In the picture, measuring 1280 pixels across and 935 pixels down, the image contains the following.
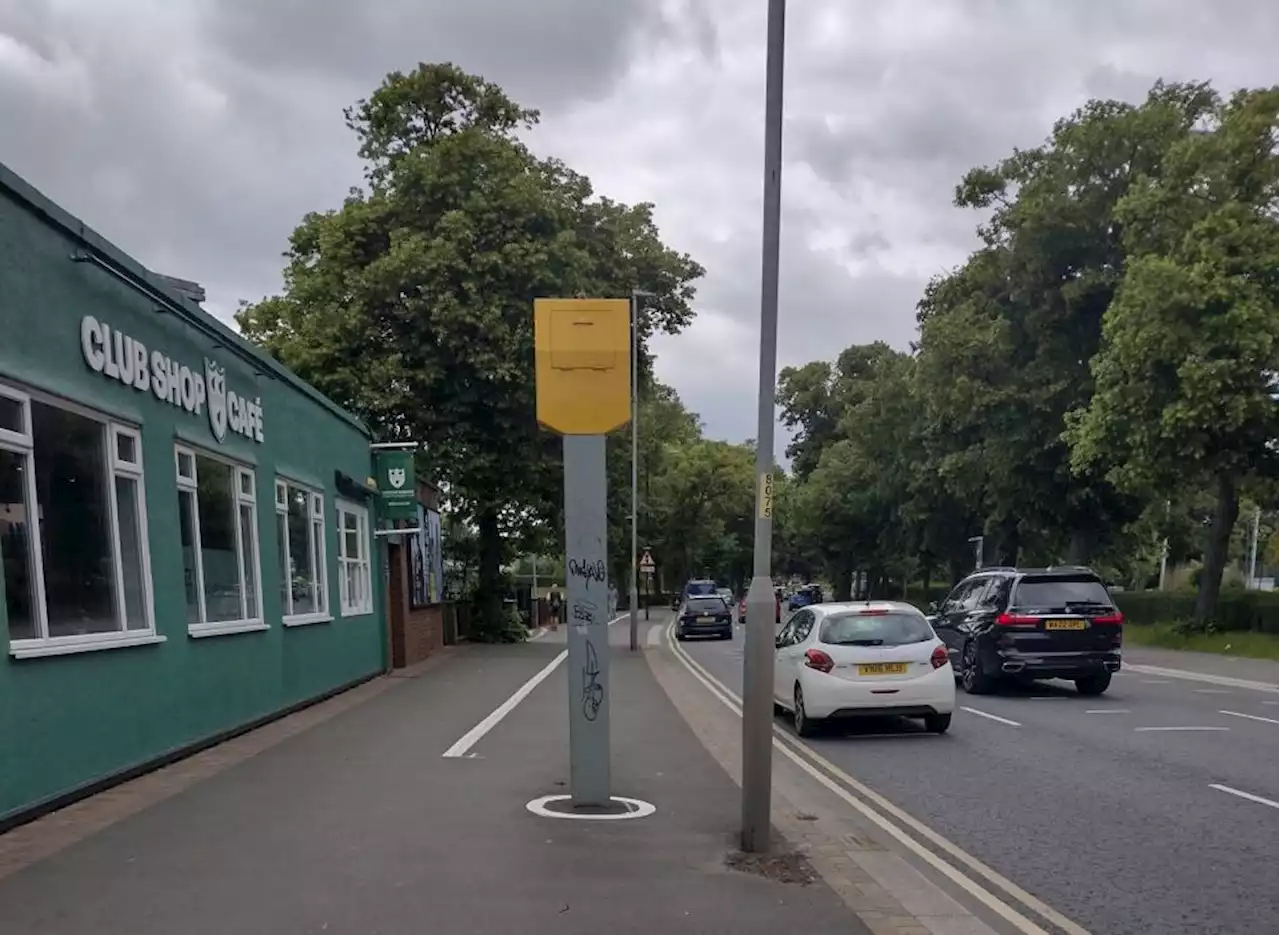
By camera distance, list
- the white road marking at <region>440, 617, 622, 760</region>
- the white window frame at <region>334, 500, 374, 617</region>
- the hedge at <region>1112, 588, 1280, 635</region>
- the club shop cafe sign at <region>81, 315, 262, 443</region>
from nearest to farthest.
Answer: the club shop cafe sign at <region>81, 315, 262, 443</region>
the white road marking at <region>440, 617, 622, 760</region>
the white window frame at <region>334, 500, 374, 617</region>
the hedge at <region>1112, 588, 1280, 635</region>

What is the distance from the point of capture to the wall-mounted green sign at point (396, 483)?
20984 millimetres

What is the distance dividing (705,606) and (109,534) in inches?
1187

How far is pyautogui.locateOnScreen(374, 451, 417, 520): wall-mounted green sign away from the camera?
2098cm

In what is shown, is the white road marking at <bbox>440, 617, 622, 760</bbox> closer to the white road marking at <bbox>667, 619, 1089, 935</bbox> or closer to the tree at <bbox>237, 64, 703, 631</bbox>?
the white road marking at <bbox>667, 619, 1089, 935</bbox>

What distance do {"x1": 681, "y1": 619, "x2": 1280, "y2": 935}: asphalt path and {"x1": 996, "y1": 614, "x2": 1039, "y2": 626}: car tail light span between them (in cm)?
109

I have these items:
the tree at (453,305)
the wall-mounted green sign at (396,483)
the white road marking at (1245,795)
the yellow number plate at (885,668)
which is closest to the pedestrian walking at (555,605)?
the tree at (453,305)

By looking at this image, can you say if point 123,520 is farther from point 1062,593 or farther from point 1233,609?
point 1233,609

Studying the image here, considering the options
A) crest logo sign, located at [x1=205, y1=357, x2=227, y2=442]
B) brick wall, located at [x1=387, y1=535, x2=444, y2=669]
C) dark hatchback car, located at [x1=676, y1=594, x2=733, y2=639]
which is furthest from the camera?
dark hatchback car, located at [x1=676, y1=594, x2=733, y2=639]

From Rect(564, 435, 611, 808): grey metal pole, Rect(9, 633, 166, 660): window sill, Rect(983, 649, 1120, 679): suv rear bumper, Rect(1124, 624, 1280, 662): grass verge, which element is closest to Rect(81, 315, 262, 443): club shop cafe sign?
Rect(9, 633, 166, 660): window sill

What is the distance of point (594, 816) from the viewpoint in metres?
8.11

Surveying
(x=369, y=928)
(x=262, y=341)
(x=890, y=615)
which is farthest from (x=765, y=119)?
(x=262, y=341)

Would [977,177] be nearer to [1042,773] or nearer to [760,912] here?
[1042,773]

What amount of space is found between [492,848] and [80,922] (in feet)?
7.66

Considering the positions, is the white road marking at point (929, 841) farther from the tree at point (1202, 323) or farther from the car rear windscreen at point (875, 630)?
the tree at point (1202, 323)
